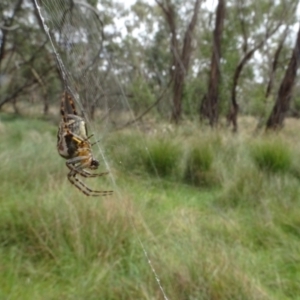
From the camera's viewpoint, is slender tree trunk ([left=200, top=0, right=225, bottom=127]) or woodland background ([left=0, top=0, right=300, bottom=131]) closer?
woodland background ([left=0, top=0, right=300, bottom=131])

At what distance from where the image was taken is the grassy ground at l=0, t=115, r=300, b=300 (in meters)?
2.23

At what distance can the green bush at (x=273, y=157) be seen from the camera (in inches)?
178

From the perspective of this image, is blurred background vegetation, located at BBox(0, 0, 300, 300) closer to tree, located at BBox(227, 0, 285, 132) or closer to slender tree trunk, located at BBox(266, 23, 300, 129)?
slender tree trunk, located at BBox(266, 23, 300, 129)

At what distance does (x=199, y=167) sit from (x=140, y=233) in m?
2.04

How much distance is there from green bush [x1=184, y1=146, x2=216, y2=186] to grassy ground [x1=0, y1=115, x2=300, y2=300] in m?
0.18

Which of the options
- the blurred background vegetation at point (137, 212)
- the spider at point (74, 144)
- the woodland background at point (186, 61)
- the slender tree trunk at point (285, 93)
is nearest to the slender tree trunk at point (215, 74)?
the woodland background at point (186, 61)

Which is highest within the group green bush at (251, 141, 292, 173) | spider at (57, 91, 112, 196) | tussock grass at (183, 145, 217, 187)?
spider at (57, 91, 112, 196)

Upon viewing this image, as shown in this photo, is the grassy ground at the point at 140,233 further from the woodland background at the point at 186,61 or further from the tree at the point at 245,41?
the tree at the point at 245,41

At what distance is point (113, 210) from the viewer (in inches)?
113

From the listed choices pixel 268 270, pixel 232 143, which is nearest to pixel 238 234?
pixel 268 270

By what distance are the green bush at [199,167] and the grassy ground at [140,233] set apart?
0.18m

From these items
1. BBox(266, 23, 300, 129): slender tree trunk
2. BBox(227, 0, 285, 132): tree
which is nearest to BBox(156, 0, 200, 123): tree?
BBox(227, 0, 285, 132): tree

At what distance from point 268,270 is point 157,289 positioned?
833 millimetres

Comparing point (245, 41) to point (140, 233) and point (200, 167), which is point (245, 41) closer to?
point (200, 167)
